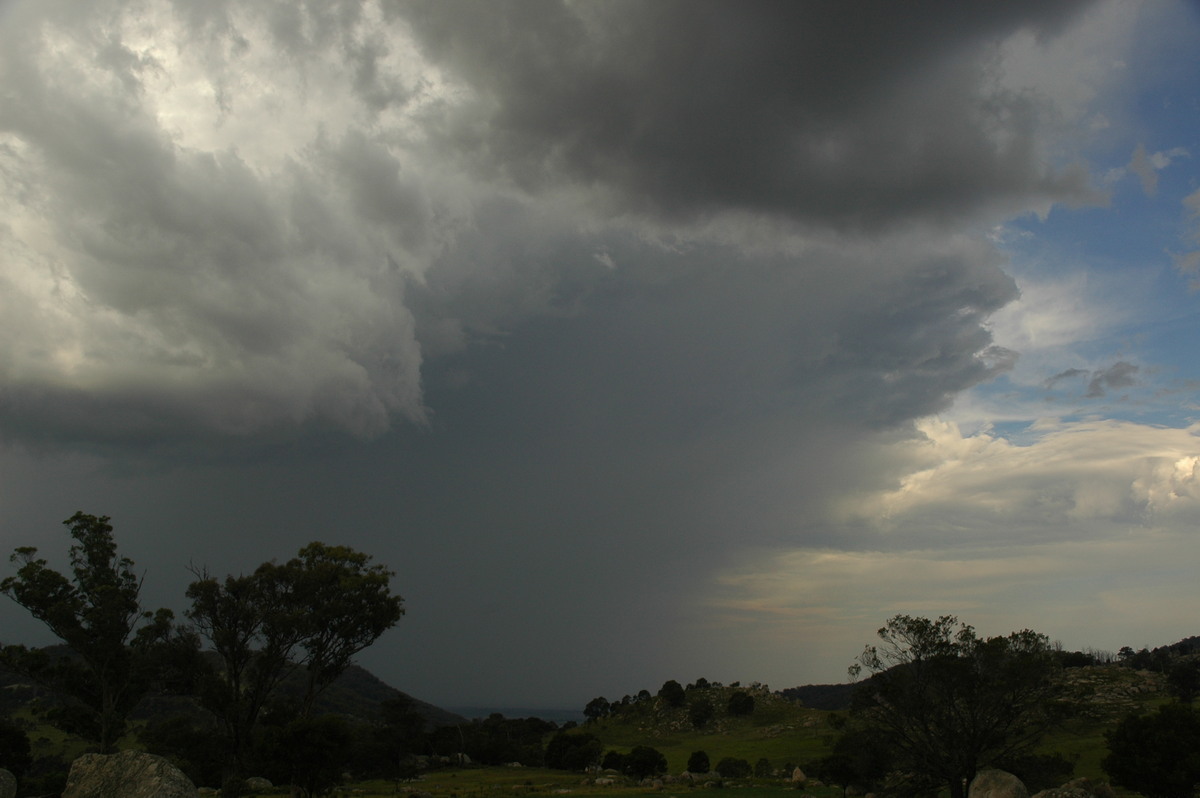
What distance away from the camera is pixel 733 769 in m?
74.1

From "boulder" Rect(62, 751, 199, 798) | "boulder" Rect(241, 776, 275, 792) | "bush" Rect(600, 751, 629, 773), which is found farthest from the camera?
"bush" Rect(600, 751, 629, 773)

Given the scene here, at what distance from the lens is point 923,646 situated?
4169 cm

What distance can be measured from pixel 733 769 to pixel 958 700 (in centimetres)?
4085

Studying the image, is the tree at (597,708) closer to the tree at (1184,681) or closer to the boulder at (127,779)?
the tree at (1184,681)

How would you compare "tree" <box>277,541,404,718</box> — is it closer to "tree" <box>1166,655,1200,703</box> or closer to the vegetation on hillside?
the vegetation on hillside

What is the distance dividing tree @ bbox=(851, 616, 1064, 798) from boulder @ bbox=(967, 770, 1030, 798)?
65.2 inches

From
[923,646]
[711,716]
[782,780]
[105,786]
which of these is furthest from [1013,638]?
[711,716]

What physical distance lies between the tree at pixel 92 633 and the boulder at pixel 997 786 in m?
51.2

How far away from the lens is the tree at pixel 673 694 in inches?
5351

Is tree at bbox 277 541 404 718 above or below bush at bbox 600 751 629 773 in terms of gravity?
above

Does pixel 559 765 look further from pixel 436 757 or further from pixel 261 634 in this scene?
pixel 261 634

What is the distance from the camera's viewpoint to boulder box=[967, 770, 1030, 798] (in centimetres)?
3434

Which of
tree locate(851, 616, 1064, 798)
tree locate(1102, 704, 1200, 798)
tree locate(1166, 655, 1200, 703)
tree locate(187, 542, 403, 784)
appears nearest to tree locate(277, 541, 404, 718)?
tree locate(187, 542, 403, 784)

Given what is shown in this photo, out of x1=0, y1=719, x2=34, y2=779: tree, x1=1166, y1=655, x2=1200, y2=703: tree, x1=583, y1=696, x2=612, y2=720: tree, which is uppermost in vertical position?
x1=0, y1=719, x2=34, y2=779: tree
